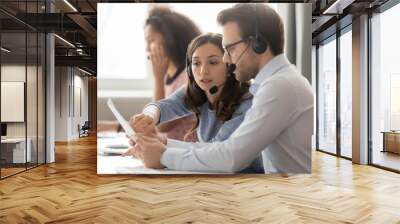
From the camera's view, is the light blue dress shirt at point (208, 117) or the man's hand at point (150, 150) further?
the man's hand at point (150, 150)

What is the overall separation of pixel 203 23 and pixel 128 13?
1.16 meters

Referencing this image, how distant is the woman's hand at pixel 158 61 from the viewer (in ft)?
20.5

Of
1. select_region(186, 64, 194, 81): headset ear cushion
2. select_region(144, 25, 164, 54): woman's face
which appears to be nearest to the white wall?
select_region(144, 25, 164, 54): woman's face

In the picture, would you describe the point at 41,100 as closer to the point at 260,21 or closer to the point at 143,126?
the point at 143,126

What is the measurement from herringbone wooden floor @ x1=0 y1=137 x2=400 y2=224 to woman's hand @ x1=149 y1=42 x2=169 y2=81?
1.61 meters

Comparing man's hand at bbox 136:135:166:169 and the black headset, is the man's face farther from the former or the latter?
man's hand at bbox 136:135:166:169

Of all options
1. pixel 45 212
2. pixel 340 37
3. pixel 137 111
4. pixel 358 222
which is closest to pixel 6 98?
pixel 137 111

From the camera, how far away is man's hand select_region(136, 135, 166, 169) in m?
6.21

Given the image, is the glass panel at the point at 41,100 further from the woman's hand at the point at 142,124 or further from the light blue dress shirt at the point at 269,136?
the light blue dress shirt at the point at 269,136

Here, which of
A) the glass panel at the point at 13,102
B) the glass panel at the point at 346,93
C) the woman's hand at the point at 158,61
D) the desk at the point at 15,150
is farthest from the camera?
the glass panel at the point at 346,93

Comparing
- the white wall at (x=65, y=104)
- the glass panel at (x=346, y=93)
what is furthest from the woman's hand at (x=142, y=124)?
the white wall at (x=65, y=104)

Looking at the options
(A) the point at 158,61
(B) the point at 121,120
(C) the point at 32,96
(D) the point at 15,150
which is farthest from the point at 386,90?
(D) the point at 15,150

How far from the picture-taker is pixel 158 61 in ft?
20.5

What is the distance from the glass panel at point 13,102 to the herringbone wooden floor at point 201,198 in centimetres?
34
